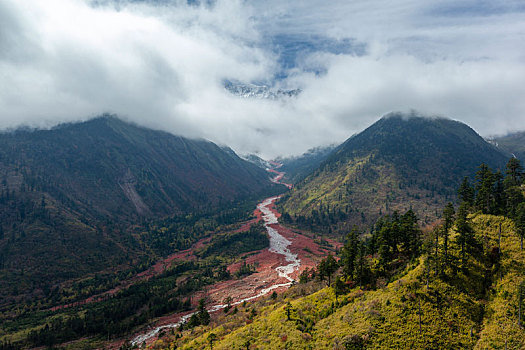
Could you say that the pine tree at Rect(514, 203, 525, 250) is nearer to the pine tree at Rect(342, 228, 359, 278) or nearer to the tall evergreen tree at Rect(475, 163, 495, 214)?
the tall evergreen tree at Rect(475, 163, 495, 214)

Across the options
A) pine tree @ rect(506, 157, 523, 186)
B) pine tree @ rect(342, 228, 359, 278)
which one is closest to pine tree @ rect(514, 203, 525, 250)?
pine tree @ rect(506, 157, 523, 186)

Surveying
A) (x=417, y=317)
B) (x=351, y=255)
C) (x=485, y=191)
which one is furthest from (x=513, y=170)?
(x=417, y=317)

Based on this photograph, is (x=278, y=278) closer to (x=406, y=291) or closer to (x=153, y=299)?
(x=153, y=299)

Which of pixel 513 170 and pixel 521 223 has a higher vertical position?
pixel 513 170

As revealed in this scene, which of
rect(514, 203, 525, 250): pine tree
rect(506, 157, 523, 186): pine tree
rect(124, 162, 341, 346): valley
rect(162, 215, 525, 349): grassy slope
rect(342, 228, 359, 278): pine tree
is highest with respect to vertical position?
rect(506, 157, 523, 186): pine tree

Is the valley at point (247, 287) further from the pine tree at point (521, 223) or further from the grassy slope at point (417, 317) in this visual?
the pine tree at point (521, 223)

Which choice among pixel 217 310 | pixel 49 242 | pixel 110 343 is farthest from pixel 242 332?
pixel 49 242

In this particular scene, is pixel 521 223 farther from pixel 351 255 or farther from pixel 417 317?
pixel 351 255

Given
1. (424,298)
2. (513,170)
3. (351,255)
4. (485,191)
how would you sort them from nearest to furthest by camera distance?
(424,298)
(351,255)
(485,191)
(513,170)
